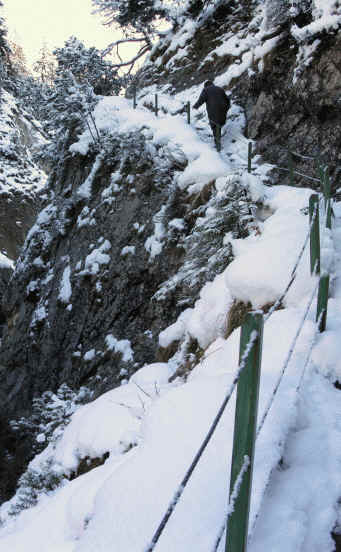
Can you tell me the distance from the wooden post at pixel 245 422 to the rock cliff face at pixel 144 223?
3.48m

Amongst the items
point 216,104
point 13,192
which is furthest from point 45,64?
point 216,104

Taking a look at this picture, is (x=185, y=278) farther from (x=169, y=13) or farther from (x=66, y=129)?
(x=169, y=13)

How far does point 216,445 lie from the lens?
2137 mm

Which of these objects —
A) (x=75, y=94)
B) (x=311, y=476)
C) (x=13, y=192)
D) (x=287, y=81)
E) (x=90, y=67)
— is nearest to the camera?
(x=311, y=476)

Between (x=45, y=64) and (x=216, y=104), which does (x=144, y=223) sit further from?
(x=45, y=64)

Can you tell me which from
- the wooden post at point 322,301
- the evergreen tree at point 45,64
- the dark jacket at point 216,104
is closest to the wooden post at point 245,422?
the wooden post at point 322,301

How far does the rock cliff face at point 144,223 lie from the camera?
7.21 m

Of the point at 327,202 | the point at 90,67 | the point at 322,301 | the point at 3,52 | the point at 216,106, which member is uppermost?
the point at 3,52

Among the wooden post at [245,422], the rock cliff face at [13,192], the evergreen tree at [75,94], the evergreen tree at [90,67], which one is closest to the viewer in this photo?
the wooden post at [245,422]

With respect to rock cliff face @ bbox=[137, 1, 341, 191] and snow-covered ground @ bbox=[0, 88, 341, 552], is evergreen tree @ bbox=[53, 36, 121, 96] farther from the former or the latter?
snow-covered ground @ bbox=[0, 88, 341, 552]

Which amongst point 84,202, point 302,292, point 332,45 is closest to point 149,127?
point 84,202

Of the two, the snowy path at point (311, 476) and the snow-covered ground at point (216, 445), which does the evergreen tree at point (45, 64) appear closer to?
the snow-covered ground at point (216, 445)

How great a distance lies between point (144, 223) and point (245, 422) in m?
7.80

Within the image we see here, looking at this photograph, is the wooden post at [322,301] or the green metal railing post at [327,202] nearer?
the wooden post at [322,301]
